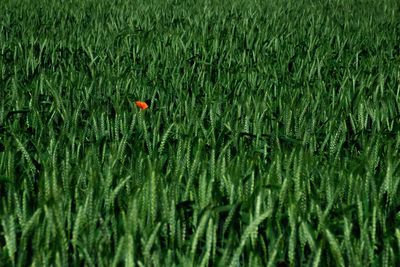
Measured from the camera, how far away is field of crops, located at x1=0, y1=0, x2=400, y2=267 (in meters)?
1.24

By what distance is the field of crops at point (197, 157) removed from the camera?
1236mm

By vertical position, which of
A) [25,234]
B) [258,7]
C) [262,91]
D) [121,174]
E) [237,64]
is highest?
[258,7]

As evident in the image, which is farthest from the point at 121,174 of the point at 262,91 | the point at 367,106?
the point at 262,91

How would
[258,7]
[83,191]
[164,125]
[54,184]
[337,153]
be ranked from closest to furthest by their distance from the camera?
1. [54,184]
2. [83,191]
3. [337,153]
4. [164,125]
5. [258,7]

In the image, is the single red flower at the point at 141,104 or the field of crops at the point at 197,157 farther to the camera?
the single red flower at the point at 141,104

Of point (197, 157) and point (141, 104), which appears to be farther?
point (141, 104)

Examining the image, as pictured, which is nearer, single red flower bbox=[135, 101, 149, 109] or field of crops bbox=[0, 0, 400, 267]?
field of crops bbox=[0, 0, 400, 267]

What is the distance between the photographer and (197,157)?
5.14 ft

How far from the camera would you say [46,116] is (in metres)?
2.19

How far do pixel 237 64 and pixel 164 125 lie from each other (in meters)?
1.28

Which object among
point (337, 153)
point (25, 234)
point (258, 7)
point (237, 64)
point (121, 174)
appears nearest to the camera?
point (25, 234)

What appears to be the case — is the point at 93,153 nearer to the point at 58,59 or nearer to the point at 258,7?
the point at 58,59

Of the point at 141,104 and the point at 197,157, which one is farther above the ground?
the point at 141,104

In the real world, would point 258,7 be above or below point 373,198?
above
